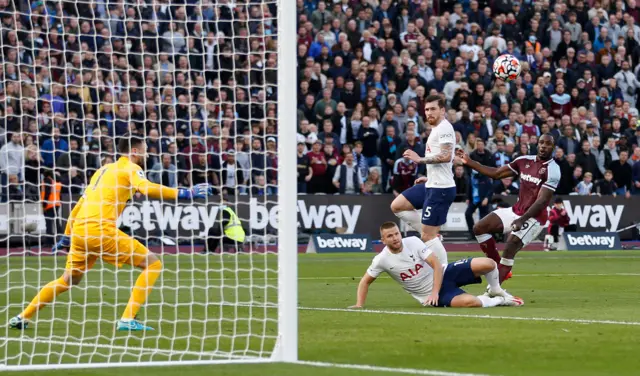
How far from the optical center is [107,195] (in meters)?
11.6

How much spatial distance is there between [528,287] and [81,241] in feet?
25.0

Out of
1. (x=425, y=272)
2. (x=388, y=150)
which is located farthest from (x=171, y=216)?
(x=425, y=272)

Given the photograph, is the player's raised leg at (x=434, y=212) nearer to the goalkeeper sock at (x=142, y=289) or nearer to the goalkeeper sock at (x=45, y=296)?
the goalkeeper sock at (x=142, y=289)

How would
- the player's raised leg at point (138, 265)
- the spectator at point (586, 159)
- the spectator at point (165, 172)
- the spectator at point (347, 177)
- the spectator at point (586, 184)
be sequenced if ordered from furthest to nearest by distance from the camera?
the spectator at point (586, 159), the spectator at point (586, 184), the spectator at point (347, 177), the spectator at point (165, 172), the player's raised leg at point (138, 265)

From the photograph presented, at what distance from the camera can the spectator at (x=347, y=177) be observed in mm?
28328

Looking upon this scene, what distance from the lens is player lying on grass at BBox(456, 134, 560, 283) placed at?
50.2 ft

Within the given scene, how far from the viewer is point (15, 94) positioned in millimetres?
17688

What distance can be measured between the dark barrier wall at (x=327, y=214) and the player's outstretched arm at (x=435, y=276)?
29.4 ft

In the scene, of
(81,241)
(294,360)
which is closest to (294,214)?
(294,360)

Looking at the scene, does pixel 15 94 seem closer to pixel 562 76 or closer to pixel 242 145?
pixel 242 145

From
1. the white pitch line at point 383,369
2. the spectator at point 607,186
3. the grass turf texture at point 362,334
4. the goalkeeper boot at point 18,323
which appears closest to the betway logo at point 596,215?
the spectator at point 607,186

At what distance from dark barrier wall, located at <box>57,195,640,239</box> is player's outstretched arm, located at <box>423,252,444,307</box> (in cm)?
895

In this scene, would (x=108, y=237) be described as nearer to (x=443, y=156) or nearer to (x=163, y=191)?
(x=163, y=191)

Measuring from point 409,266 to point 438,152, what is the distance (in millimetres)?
1782
